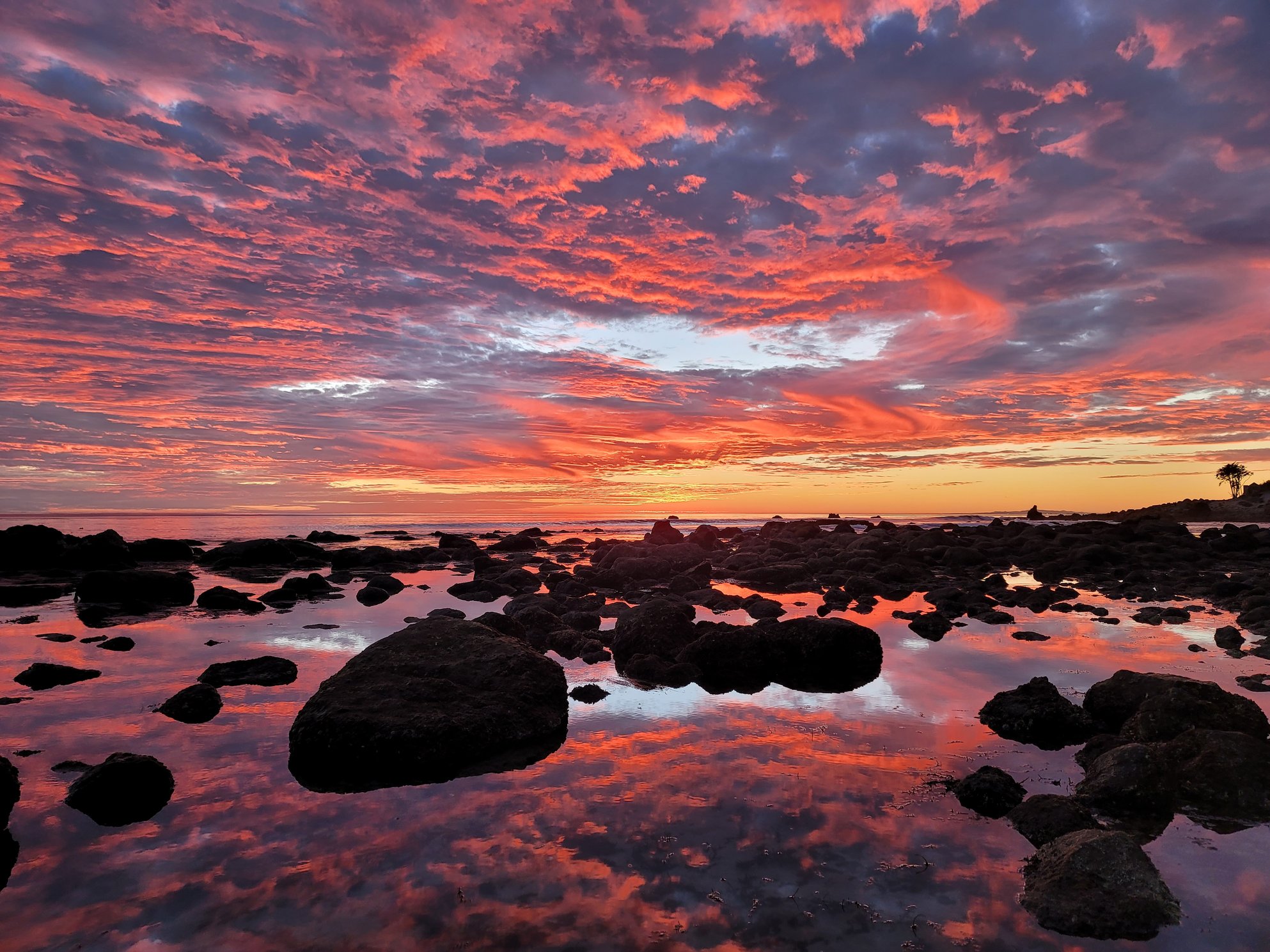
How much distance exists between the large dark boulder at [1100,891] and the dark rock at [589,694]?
6.11 metres

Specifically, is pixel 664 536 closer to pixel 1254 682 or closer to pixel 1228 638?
pixel 1228 638

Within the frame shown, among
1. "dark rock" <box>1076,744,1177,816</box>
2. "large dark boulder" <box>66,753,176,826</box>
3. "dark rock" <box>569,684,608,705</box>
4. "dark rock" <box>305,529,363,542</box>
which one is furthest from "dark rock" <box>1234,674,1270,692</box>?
"dark rock" <box>305,529,363,542</box>

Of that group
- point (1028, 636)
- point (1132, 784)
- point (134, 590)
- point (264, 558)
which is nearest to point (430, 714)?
point (1132, 784)

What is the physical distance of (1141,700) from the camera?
27.2ft

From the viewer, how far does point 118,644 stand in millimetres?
13258

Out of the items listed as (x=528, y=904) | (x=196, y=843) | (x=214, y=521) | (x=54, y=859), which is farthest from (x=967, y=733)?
(x=214, y=521)

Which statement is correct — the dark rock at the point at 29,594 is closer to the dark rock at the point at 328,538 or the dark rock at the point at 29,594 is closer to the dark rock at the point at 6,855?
the dark rock at the point at 6,855

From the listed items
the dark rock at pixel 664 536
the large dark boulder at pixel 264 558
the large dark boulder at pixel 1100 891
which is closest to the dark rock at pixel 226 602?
the large dark boulder at pixel 264 558

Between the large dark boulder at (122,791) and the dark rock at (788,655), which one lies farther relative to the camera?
the dark rock at (788,655)

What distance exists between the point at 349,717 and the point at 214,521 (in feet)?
356

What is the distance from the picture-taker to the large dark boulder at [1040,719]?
8.06m

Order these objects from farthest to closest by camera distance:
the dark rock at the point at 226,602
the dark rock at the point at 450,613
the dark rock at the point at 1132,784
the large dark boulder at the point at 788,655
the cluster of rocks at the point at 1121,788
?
the dark rock at the point at 226,602 → the dark rock at the point at 450,613 → the large dark boulder at the point at 788,655 → the dark rock at the point at 1132,784 → the cluster of rocks at the point at 1121,788

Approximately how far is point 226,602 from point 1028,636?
20.9 meters

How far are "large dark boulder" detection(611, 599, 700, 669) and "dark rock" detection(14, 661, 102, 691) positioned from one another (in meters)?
8.84
